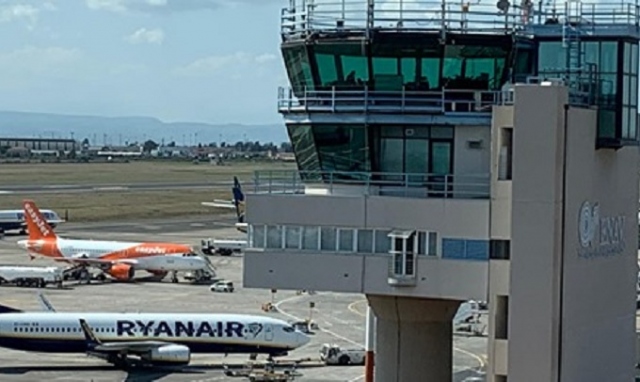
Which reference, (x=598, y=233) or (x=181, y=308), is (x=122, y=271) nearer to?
(x=181, y=308)

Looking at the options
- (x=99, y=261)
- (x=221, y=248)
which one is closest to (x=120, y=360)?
(x=99, y=261)

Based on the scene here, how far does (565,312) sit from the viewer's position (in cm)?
2088

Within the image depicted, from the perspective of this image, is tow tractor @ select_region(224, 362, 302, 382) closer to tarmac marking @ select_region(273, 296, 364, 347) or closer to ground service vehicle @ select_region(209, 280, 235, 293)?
tarmac marking @ select_region(273, 296, 364, 347)

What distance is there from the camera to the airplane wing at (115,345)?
244ft

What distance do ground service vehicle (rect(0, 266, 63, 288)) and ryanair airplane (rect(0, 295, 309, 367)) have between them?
33.0 meters

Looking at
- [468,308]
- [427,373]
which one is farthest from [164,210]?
[427,373]

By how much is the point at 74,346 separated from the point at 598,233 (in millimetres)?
56536

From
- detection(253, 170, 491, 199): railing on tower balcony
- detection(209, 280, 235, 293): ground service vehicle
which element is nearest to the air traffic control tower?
detection(253, 170, 491, 199): railing on tower balcony

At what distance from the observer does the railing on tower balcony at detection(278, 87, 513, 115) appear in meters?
21.4

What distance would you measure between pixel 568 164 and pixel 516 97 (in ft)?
4.43

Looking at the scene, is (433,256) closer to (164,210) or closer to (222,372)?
(222,372)

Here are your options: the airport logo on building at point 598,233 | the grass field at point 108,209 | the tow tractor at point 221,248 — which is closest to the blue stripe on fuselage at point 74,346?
the airport logo on building at point 598,233

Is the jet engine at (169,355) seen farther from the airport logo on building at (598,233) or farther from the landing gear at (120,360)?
the airport logo on building at (598,233)

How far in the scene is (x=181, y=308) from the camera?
96562mm
